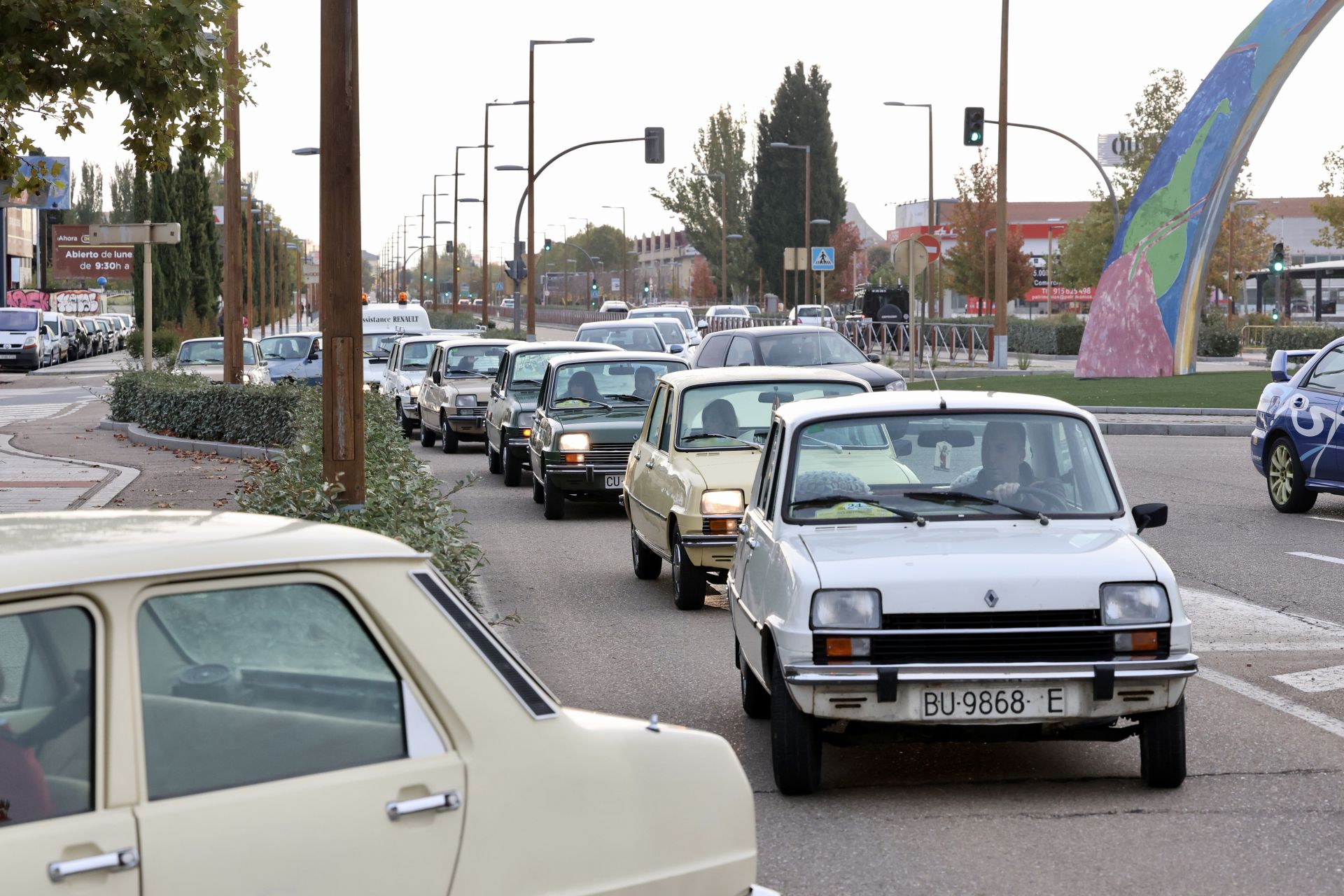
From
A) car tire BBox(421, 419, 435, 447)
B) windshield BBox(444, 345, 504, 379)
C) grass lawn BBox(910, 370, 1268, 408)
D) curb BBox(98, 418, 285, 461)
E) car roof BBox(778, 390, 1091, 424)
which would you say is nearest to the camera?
car roof BBox(778, 390, 1091, 424)

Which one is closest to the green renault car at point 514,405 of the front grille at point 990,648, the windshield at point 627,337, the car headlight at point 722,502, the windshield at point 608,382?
the windshield at point 608,382

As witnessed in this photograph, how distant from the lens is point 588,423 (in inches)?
611

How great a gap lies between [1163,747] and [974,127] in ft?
102

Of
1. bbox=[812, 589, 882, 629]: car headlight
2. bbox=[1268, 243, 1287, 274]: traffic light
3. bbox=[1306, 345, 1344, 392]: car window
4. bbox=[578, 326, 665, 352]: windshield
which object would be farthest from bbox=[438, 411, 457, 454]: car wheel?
bbox=[1268, 243, 1287, 274]: traffic light

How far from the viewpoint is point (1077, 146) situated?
148ft

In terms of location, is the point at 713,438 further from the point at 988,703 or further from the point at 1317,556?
the point at 988,703

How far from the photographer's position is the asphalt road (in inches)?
213

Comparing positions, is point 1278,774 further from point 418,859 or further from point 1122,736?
point 418,859

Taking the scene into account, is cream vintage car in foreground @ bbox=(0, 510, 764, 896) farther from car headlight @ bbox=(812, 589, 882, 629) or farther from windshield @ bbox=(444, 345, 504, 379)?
windshield @ bbox=(444, 345, 504, 379)

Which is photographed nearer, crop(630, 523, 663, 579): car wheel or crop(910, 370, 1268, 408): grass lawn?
crop(630, 523, 663, 579): car wheel

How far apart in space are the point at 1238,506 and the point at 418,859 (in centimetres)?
1420

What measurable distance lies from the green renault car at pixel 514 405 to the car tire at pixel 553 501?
2590 mm

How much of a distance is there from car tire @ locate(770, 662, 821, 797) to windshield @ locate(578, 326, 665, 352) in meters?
22.1

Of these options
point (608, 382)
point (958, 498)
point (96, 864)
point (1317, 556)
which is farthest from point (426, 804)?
point (608, 382)
